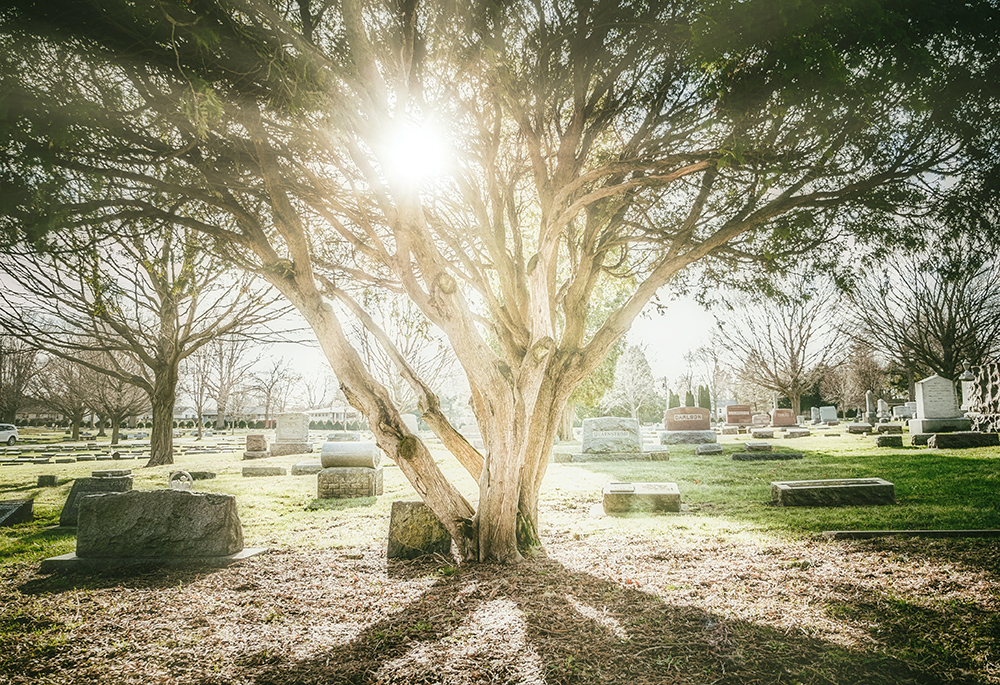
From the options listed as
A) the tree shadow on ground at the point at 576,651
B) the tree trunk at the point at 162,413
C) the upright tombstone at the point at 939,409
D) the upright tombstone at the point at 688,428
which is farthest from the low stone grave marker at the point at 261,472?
the upright tombstone at the point at 939,409

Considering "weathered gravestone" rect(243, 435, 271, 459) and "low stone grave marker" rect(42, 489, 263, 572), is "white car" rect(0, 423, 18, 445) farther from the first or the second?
"low stone grave marker" rect(42, 489, 263, 572)

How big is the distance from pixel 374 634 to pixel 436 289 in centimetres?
295

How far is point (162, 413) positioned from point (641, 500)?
15407 millimetres

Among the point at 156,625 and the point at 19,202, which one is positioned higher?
the point at 19,202

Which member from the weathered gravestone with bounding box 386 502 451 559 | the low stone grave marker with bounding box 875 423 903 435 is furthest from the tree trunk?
the low stone grave marker with bounding box 875 423 903 435

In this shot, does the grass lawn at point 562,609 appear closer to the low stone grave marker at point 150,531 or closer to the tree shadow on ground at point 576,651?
the tree shadow on ground at point 576,651

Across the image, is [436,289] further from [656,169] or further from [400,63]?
[656,169]

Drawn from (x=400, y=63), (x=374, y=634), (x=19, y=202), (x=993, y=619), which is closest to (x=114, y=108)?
(x=19, y=202)

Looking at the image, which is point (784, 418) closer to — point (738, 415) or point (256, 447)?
point (738, 415)

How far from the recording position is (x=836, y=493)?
7406 millimetres

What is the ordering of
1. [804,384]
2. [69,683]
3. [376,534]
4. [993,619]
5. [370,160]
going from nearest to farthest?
1. [69,683]
2. [993,619]
3. [370,160]
4. [376,534]
5. [804,384]

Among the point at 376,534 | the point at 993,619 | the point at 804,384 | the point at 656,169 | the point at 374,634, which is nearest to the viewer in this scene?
the point at 993,619

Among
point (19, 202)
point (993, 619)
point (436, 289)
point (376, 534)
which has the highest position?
point (19, 202)

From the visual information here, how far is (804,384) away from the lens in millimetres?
33719
